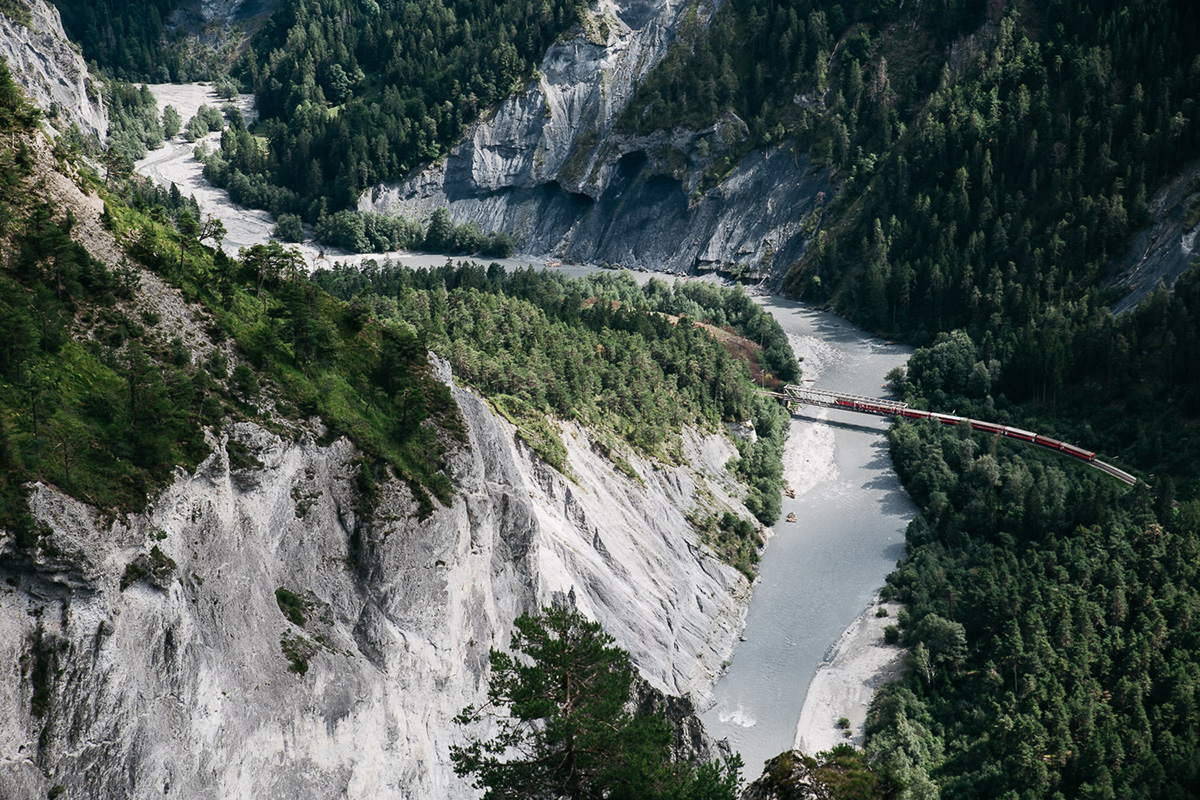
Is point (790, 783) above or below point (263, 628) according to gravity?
above

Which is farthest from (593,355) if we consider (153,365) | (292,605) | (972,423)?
(153,365)

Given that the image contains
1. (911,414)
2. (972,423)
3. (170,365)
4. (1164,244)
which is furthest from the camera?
(1164,244)

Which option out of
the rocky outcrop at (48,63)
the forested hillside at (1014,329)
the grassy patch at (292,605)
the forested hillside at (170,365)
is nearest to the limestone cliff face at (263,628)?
the grassy patch at (292,605)

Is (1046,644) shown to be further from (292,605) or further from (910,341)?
(910,341)

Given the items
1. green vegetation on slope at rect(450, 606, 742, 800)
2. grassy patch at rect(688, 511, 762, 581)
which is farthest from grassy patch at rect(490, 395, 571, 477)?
green vegetation on slope at rect(450, 606, 742, 800)

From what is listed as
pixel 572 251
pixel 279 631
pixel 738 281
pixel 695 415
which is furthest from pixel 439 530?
pixel 572 251

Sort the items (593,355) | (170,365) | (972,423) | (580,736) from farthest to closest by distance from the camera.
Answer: (972,423) < (593,355) < (170,365) < (580,736)

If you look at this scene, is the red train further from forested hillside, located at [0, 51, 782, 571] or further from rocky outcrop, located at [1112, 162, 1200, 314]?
forested hillside, located at [0, 51, 782, 571]
